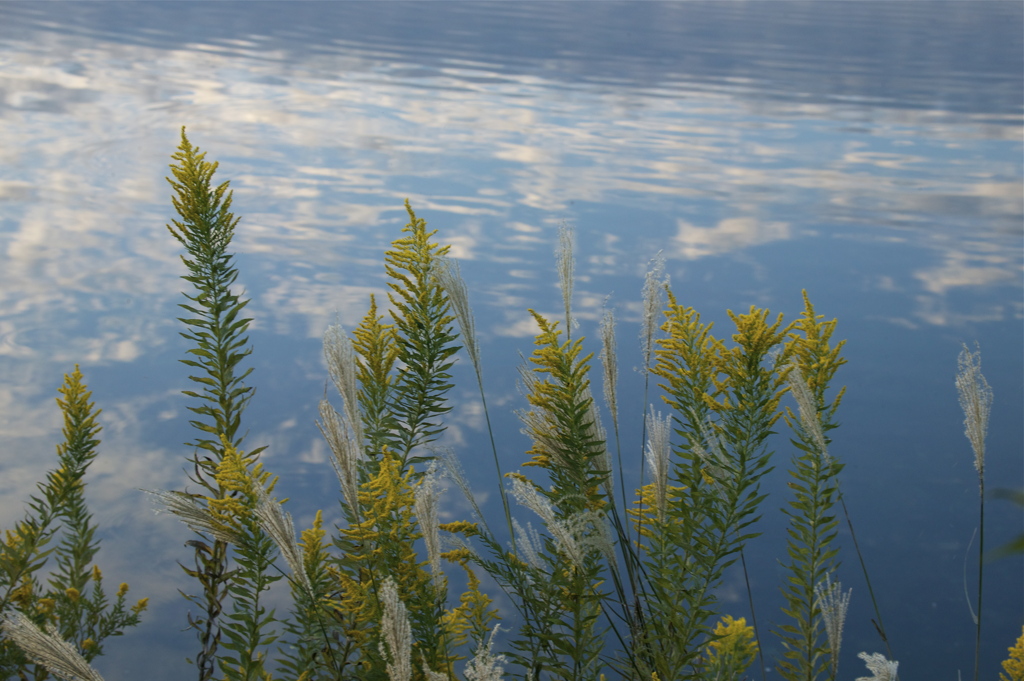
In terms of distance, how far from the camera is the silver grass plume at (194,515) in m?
1.29

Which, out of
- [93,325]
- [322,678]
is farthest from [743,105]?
[322,678]

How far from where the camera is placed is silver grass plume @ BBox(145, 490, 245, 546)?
1.29 meters

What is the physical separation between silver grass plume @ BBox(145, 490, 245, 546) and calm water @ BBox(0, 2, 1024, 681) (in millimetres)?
451

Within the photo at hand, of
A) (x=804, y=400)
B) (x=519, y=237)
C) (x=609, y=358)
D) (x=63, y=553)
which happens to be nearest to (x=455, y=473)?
(x=609, y=358)

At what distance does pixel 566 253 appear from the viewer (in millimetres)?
1707

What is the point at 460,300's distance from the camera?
1.49 metres

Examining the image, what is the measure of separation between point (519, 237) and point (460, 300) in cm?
476

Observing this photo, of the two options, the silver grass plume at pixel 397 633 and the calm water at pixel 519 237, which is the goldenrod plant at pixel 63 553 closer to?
the calm water at pixel 519 237

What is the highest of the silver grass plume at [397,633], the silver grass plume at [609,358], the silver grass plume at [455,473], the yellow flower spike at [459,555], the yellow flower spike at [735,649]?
the silver grass plume at [609,358]

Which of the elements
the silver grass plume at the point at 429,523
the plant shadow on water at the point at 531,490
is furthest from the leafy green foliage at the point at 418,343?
the silver grass plume at the point at 429,523

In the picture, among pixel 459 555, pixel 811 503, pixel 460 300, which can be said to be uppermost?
pixel 460 300

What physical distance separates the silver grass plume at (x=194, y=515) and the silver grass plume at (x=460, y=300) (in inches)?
17.9

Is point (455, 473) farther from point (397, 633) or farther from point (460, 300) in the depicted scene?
point (397, 633)

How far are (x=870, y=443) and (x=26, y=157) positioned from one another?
7.50 meters
